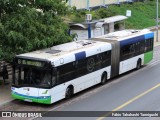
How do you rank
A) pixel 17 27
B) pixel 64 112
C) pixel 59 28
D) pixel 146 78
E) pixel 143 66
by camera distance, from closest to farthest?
pixel 64 112 → pixel 17 27 → pixel 59 28 → pixel 146 78 → pixel 143 66

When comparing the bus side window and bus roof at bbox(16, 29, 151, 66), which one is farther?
bus roof at bbox(16, 29, 151, 66)

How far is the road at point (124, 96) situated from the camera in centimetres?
1869

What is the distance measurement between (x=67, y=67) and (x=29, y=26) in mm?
2763

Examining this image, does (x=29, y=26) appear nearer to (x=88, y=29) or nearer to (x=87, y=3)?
(x=88, y=29)

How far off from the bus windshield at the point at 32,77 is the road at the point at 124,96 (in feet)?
4.14

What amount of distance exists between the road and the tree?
3320 mm

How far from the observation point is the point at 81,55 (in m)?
21.0

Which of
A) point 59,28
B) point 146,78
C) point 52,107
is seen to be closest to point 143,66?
point 146,78

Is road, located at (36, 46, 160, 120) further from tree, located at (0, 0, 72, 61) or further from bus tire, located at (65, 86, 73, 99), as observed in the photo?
tree, located at (0, 0, 72, 61)

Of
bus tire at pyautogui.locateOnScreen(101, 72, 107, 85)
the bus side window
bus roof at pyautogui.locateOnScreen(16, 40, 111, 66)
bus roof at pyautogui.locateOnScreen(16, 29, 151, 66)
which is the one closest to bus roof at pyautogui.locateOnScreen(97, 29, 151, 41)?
bus roof at pyautogui.locateOnScreen(16, 29, 151, 66)

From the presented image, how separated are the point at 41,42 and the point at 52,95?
10.2ft

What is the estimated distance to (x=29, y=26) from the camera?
20719 mm

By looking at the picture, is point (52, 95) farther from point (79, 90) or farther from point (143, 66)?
point (143, 66)

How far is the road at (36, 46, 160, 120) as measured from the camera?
1869 centimetres
